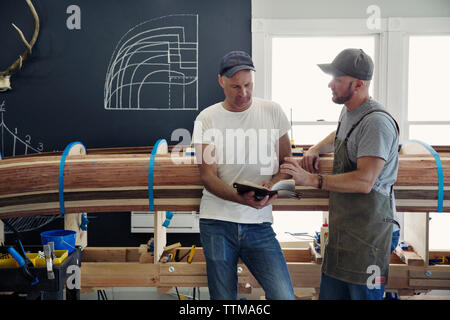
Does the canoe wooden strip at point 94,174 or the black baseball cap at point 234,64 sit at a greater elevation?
the black baseball cap at point 234,64

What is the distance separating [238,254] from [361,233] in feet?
1.98

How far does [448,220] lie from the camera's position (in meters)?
4.07

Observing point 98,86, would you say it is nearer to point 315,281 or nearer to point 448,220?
point 315,281

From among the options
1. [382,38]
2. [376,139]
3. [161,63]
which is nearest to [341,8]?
[382,38]

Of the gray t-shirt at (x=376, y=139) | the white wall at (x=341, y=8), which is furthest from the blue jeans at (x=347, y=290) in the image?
the white wall at (x=341, y=8)

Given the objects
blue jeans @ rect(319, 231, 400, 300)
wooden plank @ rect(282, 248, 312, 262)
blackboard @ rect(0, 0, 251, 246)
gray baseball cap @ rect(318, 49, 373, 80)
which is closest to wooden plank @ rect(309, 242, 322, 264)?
wooden plank @ rect(282, 248, 312, 262)

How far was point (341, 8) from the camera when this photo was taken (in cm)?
374

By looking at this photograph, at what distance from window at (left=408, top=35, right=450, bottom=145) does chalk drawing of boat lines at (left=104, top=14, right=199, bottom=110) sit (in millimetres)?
2153

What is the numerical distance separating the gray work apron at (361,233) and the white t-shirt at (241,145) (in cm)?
36

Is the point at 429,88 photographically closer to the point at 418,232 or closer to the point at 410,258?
the point at 418,232

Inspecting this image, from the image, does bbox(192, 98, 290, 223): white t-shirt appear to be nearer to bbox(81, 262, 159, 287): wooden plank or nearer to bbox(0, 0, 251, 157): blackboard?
bbox(81, 262, 159, 287): wooden plank

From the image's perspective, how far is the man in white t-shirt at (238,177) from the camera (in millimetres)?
1894

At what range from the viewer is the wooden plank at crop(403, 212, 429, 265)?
2326 mm

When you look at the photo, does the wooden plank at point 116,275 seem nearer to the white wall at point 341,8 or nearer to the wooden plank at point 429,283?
the wooden plank at point 429,283
